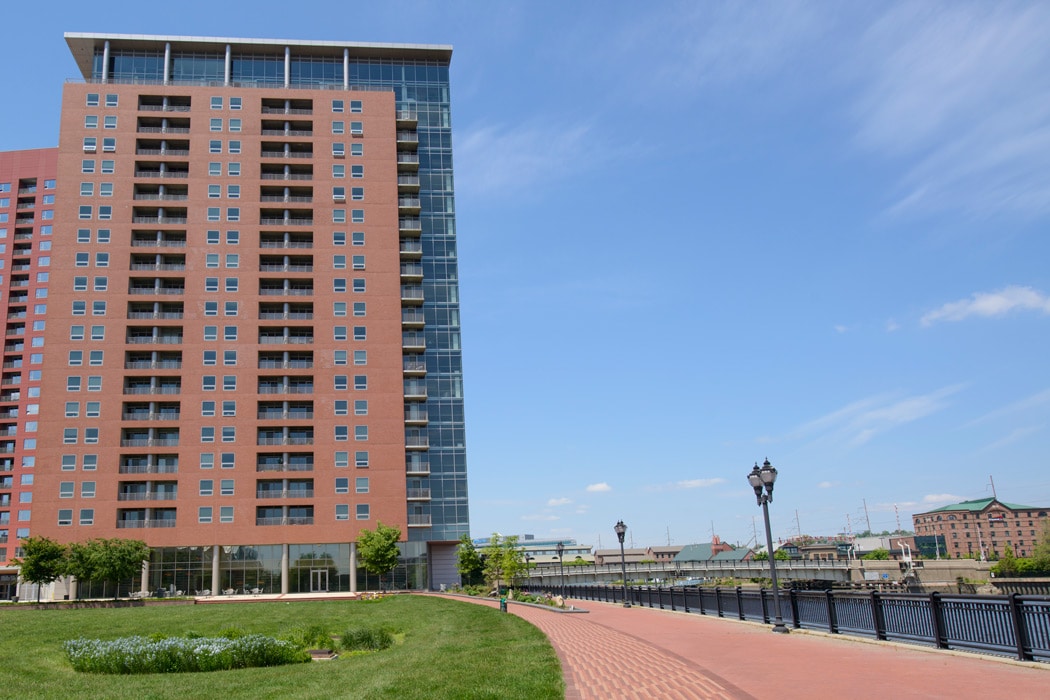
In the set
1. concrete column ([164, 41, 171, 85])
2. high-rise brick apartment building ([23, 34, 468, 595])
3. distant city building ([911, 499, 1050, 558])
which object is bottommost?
distant city building ([911, 499, 1050, 558])

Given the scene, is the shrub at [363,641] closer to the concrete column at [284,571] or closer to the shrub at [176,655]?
the shrub at [176,655]

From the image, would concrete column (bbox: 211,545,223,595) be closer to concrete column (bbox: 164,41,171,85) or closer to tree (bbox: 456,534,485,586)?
tree (bbox: 456,534,485,586)

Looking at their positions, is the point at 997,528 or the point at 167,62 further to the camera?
the point at 997,528

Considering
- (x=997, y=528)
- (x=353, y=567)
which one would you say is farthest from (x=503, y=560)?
(x=997, y=528)

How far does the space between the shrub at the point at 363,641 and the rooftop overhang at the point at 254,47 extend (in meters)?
81.4

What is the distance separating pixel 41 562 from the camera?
66.2 meters

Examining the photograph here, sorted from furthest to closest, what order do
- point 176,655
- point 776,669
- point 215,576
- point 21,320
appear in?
1. point 21,320
2. point 215,576
3. point 176,655
4. point 776,669

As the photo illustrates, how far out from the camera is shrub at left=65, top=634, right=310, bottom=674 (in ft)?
60.8

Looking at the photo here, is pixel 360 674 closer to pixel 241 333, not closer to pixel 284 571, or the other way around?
pixel 284 571

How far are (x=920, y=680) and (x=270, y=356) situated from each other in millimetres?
72969

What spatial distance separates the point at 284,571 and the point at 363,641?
54.5 m

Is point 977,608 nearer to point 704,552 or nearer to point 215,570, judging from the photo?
point 215,570

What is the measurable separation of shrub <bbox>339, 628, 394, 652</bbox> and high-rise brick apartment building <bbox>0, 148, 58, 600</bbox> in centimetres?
9764

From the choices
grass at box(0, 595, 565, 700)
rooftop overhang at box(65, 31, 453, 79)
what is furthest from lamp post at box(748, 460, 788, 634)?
rooftop overhang at box(65, 31, 453, 79)
